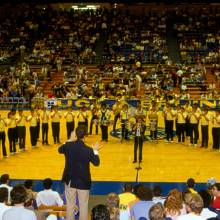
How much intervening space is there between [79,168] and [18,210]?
210 centimetres

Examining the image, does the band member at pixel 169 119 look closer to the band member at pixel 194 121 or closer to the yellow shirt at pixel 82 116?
the band member at pixel 194 121

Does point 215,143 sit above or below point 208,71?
below

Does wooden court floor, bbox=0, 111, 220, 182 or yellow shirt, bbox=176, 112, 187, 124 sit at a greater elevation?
yellow shirt, bbox=176, 112, 187, 124

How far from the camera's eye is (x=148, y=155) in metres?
16.1

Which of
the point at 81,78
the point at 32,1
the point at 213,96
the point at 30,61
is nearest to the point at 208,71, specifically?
the point at 213,96

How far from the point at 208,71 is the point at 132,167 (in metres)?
17.8

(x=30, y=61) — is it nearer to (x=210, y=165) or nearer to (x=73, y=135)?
(x=210, y=165)

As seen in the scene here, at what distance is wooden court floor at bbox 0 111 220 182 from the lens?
1364cm

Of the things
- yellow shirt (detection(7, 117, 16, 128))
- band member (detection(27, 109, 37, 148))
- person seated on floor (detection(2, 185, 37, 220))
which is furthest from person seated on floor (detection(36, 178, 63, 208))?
band member (detection(27, 109, 37, 148))

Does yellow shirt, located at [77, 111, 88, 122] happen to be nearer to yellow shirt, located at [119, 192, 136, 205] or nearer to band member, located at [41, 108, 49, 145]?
band member, located at [41, 108, 49, 145]

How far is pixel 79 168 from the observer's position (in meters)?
7.87

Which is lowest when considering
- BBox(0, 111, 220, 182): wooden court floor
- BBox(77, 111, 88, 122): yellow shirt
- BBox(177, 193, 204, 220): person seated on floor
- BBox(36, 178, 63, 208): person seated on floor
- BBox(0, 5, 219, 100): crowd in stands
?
BBox(0, 111, 220, 182): wooden court floor

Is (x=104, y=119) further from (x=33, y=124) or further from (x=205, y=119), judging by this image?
(x=205, y=119)

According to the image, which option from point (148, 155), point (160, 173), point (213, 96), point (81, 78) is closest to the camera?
point (160, 173)
